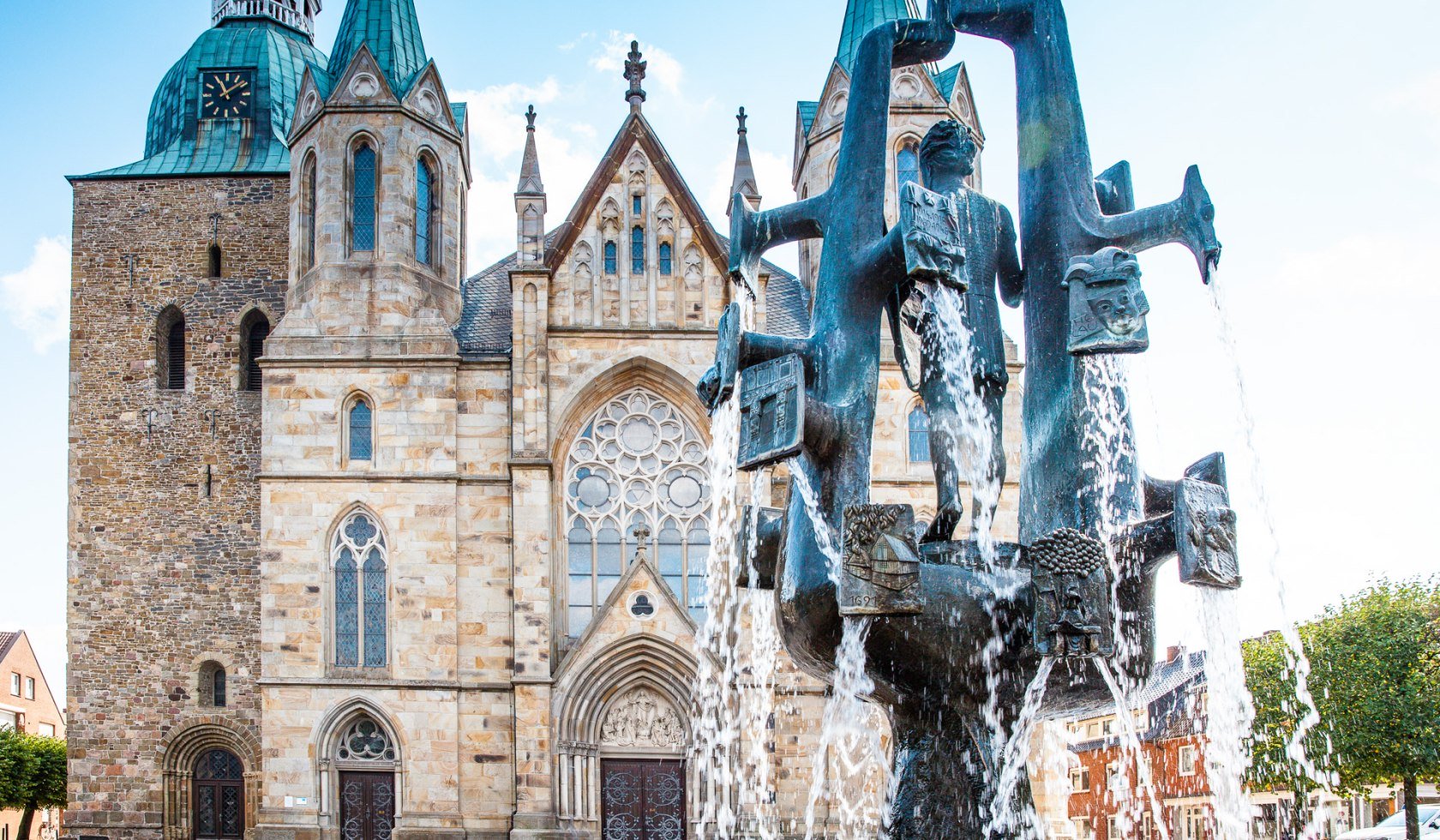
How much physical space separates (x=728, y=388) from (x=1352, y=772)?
24385 millimetres

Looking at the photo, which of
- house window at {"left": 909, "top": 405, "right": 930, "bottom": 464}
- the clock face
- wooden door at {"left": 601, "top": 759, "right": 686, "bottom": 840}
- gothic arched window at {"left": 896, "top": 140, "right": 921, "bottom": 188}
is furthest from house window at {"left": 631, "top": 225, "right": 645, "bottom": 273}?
the clock face

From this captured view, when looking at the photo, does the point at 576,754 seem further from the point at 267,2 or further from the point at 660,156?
the point at 267,2

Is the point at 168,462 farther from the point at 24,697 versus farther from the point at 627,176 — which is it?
the point at 24,697

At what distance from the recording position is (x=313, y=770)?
24.3 meters

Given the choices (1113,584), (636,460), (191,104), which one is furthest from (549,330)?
(1113,584)

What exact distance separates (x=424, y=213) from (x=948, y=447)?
64.8 feet

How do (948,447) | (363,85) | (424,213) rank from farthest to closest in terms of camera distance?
(424,213), (363,85), (948,447)

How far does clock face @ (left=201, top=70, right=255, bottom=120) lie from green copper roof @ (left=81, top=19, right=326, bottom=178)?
0.12 metres

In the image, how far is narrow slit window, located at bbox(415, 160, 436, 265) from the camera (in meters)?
27.3

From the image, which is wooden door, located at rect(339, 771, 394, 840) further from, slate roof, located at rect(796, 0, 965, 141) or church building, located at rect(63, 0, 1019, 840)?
slate roof, located at rect(796, 0, 965, 141)

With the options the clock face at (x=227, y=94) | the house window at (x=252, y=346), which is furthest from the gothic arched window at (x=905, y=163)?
the clock face at (x=227, y=94)

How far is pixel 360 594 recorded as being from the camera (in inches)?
994

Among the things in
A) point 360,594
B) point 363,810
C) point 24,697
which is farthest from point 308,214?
point 24,697

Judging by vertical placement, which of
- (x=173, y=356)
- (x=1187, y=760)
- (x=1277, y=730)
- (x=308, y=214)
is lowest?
(x=1187, y=760)
